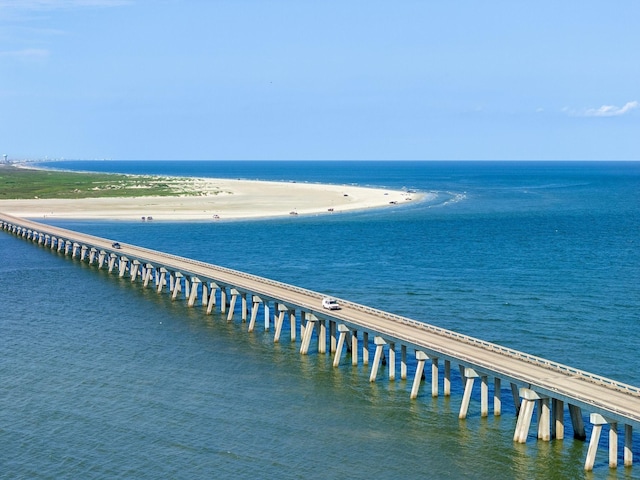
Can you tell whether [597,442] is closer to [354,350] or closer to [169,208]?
[354,350]

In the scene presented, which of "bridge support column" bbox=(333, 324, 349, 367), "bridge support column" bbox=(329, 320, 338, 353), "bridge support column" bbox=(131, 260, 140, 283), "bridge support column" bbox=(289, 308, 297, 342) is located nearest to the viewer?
"bridge support column" bbox=(333, 324, 349, 367)

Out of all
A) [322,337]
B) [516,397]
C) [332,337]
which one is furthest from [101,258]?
[516,397]

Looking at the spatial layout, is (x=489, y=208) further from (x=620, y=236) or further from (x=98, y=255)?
(x=98, y=255)

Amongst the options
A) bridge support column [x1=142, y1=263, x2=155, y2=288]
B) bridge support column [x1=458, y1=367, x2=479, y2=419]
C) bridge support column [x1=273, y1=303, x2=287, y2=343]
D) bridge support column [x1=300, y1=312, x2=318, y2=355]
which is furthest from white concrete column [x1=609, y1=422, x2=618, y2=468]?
bridge support column [x1=142, y1=263, x2=155, y2=288]

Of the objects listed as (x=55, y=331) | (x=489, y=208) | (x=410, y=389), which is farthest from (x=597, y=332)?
(x=489, y=208)

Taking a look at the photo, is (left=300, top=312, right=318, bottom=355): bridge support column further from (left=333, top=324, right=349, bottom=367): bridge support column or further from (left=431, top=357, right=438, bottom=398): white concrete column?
(left=431, top=357, right=438, bottom=398): white concrete column

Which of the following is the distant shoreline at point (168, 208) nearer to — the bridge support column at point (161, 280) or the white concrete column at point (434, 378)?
the bridge support column at point (161, 280)

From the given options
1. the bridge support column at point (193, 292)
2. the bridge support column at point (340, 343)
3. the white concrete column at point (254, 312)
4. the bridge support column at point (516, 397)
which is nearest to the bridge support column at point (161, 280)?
the bridge support column at point (193, 292)
